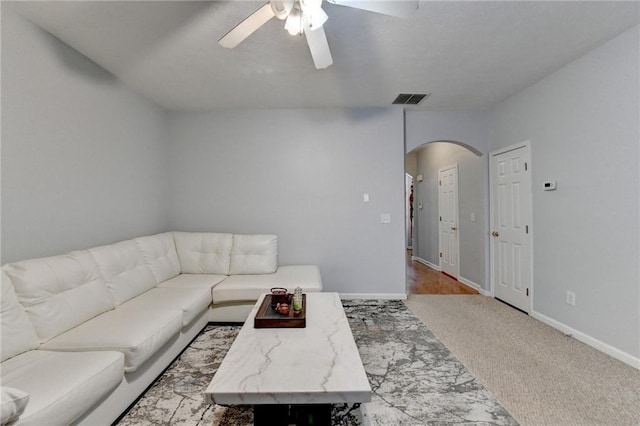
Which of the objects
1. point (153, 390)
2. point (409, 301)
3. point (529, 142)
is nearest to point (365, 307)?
point (409, 301)

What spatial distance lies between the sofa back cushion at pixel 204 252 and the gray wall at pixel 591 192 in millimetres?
3567

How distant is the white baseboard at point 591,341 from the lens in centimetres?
213

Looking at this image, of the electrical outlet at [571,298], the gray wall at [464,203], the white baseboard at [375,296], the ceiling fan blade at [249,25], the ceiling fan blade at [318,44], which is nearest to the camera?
the ceiling fan blade at [249,25]

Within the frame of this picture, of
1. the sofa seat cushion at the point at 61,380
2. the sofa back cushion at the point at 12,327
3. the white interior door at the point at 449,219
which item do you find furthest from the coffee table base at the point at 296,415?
the white interior door at the point at 449,219

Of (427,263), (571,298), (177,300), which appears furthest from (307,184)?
(427,263)

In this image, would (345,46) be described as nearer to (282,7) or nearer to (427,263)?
(282,7)

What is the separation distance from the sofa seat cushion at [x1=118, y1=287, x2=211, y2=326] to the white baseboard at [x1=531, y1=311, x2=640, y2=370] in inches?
138

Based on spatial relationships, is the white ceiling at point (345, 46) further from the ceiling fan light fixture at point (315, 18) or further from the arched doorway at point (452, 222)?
the arched doorway at point (452, 222)

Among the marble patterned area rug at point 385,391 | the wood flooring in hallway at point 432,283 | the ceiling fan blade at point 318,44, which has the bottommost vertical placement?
the marble patterned area rug at point 385,391

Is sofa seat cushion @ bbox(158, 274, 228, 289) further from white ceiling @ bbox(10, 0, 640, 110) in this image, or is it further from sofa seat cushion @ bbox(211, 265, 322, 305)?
white ceiling @ bbox(10, 0, 640, 110)

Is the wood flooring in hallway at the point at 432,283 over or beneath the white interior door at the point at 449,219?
beneath

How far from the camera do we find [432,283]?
15.0ft

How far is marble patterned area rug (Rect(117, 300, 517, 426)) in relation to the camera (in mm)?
1619

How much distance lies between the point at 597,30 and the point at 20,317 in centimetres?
437
